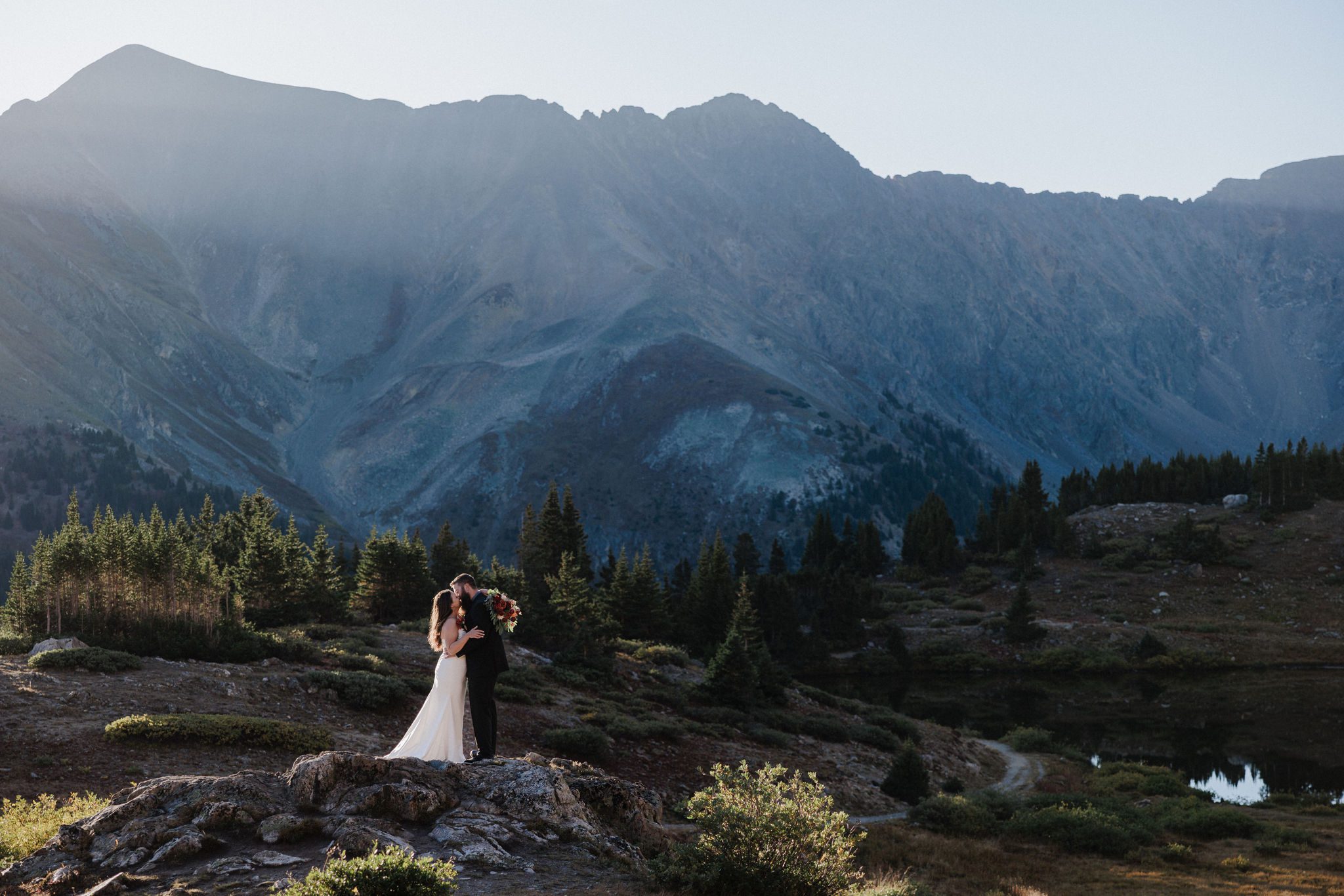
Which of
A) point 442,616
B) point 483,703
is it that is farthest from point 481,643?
point 483,703

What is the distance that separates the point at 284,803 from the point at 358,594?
50.5 meters

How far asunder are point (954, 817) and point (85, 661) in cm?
2870

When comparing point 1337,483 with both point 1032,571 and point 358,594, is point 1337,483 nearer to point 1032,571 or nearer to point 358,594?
point 1032,571

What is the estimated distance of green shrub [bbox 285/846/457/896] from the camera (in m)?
11.2

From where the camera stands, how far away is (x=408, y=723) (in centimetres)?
3247

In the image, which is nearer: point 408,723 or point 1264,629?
point 408,723

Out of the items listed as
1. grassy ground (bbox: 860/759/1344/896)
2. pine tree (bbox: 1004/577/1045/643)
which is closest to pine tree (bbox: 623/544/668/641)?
grassy ground (bbox: 860/759/1344/896)

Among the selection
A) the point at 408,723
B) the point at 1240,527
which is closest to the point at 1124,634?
the point at 1240,527

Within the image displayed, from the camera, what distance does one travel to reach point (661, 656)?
195 ft

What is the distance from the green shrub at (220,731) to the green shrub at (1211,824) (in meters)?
28.4

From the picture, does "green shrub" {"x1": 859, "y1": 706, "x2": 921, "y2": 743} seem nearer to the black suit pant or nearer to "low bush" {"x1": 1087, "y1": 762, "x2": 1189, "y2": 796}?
"low bush" {"x1": 1087, "y1": 762, "x2": 1189, "y2": 796}

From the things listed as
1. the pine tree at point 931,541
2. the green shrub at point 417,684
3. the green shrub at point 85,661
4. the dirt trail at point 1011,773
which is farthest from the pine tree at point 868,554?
the green shrub at point 85,661

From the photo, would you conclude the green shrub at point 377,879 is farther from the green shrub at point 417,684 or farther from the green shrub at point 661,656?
the green shrub at point 661,656

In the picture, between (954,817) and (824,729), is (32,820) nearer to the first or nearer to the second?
(954,817)
